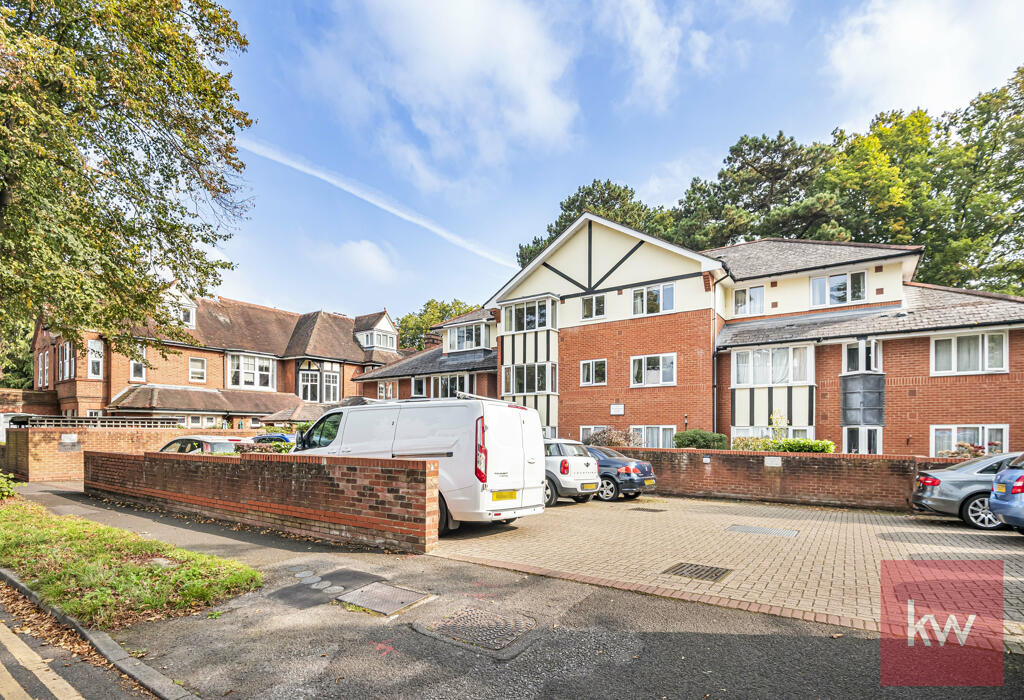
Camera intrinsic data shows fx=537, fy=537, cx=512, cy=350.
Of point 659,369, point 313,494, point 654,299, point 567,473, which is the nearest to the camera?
point 313,494

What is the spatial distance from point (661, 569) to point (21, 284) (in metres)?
12.4

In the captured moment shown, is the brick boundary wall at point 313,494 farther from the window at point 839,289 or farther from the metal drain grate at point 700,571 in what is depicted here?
the window at point 839,289

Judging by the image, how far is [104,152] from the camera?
12430 millimetres

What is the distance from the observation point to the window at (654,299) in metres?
23.1

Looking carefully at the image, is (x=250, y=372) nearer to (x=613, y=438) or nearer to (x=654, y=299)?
(x=613, y=438)

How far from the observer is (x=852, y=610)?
5074 millimetres

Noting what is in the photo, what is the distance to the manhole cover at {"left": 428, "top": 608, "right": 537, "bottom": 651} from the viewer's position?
4.31m

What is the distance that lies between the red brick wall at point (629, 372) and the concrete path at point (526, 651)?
1737 centimetres

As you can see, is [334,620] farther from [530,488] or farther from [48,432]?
[48,432]

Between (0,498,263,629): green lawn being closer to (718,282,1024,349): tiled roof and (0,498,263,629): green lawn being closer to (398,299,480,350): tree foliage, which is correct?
(718,282,1024,349): tiled roof

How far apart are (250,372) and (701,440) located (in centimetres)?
3006

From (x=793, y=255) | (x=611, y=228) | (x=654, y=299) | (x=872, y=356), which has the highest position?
(x=611, y=228)

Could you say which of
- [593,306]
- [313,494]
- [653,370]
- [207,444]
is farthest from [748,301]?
[207,444]

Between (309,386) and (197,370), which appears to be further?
(309,386)
